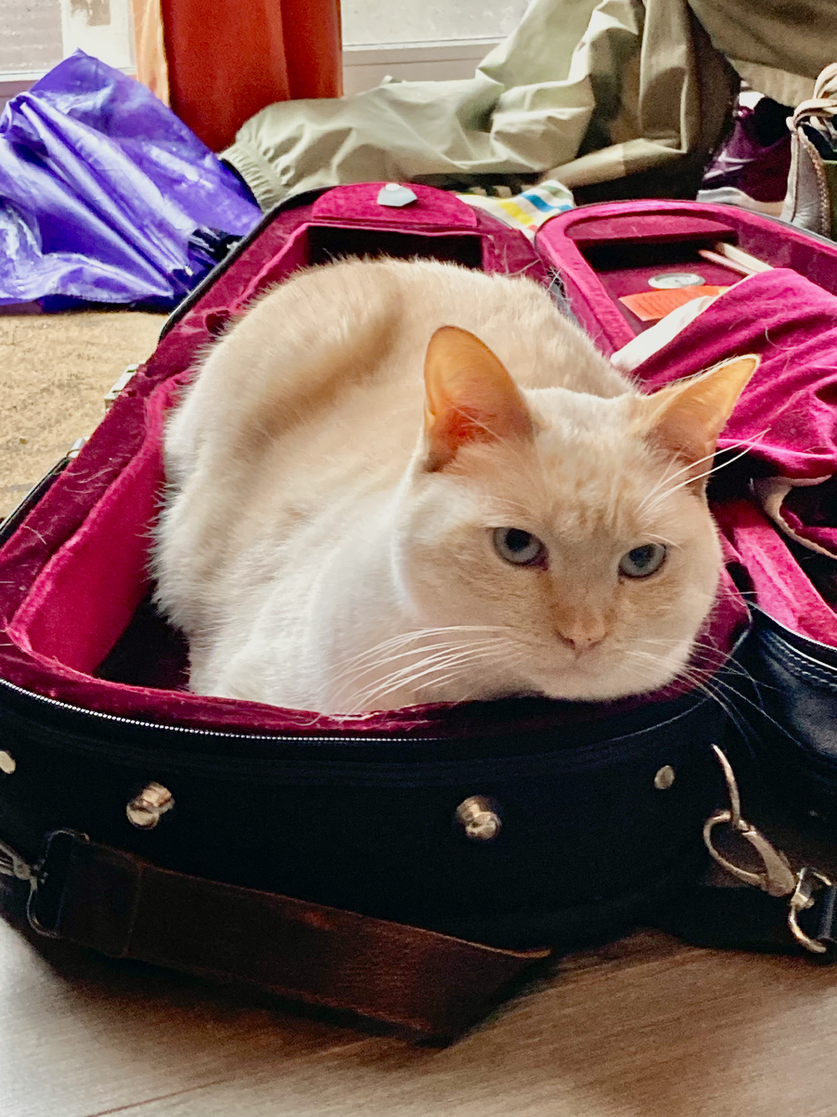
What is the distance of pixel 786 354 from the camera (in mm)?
1306

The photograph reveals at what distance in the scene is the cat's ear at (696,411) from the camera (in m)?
0.76

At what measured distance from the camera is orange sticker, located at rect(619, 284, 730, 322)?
1675 millimetres

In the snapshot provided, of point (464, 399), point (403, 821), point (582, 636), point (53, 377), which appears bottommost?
point (53, 377)

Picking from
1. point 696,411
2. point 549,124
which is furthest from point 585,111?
point 696,411

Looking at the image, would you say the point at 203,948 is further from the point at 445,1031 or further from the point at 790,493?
the point at 790,493

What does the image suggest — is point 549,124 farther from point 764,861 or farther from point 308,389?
point 764,861

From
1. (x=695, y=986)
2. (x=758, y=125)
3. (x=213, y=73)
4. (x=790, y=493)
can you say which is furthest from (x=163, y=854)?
(x=758, y=125)

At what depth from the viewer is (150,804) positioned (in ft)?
2.58

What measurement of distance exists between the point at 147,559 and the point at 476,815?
2.25 feet

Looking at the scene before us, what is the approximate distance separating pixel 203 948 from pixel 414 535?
0.39 metres

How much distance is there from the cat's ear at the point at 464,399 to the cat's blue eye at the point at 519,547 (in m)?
0.08

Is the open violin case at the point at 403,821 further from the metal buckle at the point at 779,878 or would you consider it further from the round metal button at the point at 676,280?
the round metal button at the point at 676,280

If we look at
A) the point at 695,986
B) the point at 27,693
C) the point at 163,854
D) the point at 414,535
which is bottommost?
the point at 695,986

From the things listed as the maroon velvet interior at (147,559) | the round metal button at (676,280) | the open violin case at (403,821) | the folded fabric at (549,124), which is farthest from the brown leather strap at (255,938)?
the folded fabric at (549,124)
